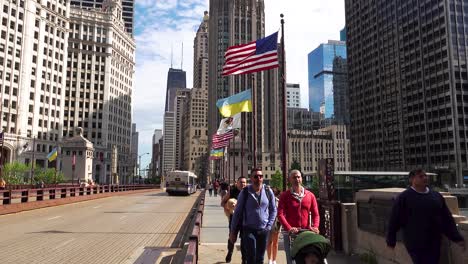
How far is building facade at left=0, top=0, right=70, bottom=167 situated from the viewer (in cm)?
9838

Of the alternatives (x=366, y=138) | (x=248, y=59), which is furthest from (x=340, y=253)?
(x=366, y=138)

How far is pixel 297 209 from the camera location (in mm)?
6809

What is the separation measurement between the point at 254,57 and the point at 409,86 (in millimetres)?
106879

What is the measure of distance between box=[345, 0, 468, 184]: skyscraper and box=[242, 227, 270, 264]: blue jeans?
102 metres

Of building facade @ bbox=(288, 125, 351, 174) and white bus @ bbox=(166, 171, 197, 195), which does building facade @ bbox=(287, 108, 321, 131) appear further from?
white bus @ bbox=(166, 171, 197, 195)

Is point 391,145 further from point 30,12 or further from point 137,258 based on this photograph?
point 137,258

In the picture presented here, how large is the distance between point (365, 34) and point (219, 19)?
177ft

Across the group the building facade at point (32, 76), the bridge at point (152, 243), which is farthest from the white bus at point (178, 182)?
the building facade at point (32, 76)

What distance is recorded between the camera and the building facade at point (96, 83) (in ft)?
443

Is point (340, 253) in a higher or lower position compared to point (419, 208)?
lower

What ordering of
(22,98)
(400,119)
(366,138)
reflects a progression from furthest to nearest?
(366,138), (400,119), (22,98)

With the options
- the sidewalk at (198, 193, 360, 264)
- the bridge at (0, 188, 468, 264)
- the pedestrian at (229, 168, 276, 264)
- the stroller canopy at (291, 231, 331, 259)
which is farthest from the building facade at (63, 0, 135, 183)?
the stroller canopy at (291, 231, 331, 259)

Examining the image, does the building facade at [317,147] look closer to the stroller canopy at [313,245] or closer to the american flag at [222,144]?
the american flag at [222,144]

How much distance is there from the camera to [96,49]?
14038 cm
